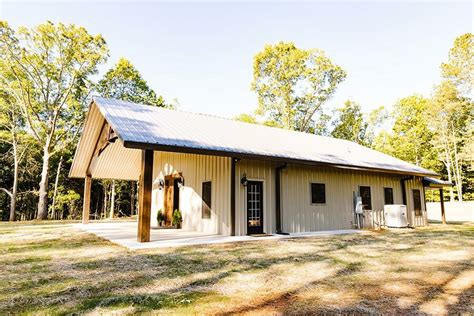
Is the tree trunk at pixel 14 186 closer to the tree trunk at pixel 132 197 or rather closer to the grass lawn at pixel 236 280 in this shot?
→ the tree trunk at pixel 132 197

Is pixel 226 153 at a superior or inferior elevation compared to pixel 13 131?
inferior

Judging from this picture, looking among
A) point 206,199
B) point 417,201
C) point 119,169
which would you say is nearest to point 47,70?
point 119,169

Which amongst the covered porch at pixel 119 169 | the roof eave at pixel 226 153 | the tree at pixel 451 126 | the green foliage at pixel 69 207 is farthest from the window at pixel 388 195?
the green foliage at pixel 69 207

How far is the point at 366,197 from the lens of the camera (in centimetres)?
1154

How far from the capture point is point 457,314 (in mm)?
2676

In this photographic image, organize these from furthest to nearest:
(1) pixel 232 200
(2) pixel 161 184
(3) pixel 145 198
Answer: (2) pixel 161 184
(1) pixel 232 200
(3) pixel 145 198

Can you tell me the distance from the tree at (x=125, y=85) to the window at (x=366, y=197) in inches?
688

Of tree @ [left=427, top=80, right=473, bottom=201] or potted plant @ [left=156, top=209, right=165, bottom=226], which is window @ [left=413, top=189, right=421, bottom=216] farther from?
tree @ [left=427, top=80, right=473, bottom=201]

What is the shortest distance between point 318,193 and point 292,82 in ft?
52.8

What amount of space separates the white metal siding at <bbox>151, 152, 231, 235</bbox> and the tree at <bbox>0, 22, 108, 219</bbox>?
10.0 metres

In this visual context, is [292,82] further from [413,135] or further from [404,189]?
[404,189]

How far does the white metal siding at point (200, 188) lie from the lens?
28.1 ft

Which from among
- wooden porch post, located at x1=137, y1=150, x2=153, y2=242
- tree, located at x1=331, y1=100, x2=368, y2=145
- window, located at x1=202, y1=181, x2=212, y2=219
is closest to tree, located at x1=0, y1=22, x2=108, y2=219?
window, located at x1=202, y1=181, x2=212, y2=219

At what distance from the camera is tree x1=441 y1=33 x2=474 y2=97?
2070cm
